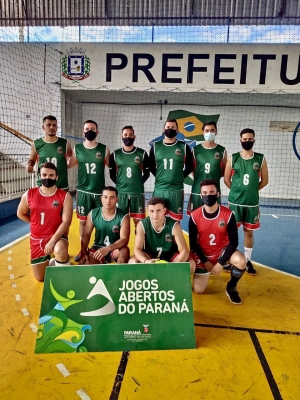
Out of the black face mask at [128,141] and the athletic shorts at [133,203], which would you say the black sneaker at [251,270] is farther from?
the black face mask at [128,141]

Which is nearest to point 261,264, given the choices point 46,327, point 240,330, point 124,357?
point 240,330

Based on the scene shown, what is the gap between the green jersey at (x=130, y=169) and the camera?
13.8 ft

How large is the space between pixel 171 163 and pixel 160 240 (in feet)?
4.23

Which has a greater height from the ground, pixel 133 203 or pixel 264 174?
pixel 264 174

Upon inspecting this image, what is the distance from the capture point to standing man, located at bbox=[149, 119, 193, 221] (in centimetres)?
411

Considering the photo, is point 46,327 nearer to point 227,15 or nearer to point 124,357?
point 124,357

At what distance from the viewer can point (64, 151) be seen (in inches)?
169

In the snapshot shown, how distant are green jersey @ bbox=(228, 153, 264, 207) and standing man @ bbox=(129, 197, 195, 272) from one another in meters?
1.16

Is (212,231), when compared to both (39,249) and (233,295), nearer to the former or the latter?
(233,295)

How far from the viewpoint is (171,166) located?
4.12 meters

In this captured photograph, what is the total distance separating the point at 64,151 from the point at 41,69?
5.95m

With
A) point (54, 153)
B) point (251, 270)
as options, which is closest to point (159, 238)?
point (251, 270)

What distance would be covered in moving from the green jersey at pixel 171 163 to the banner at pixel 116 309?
180 cm

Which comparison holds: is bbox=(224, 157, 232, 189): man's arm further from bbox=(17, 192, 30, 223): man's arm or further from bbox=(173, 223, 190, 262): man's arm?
bbox=(17, 192, 30, 223): man's arm
